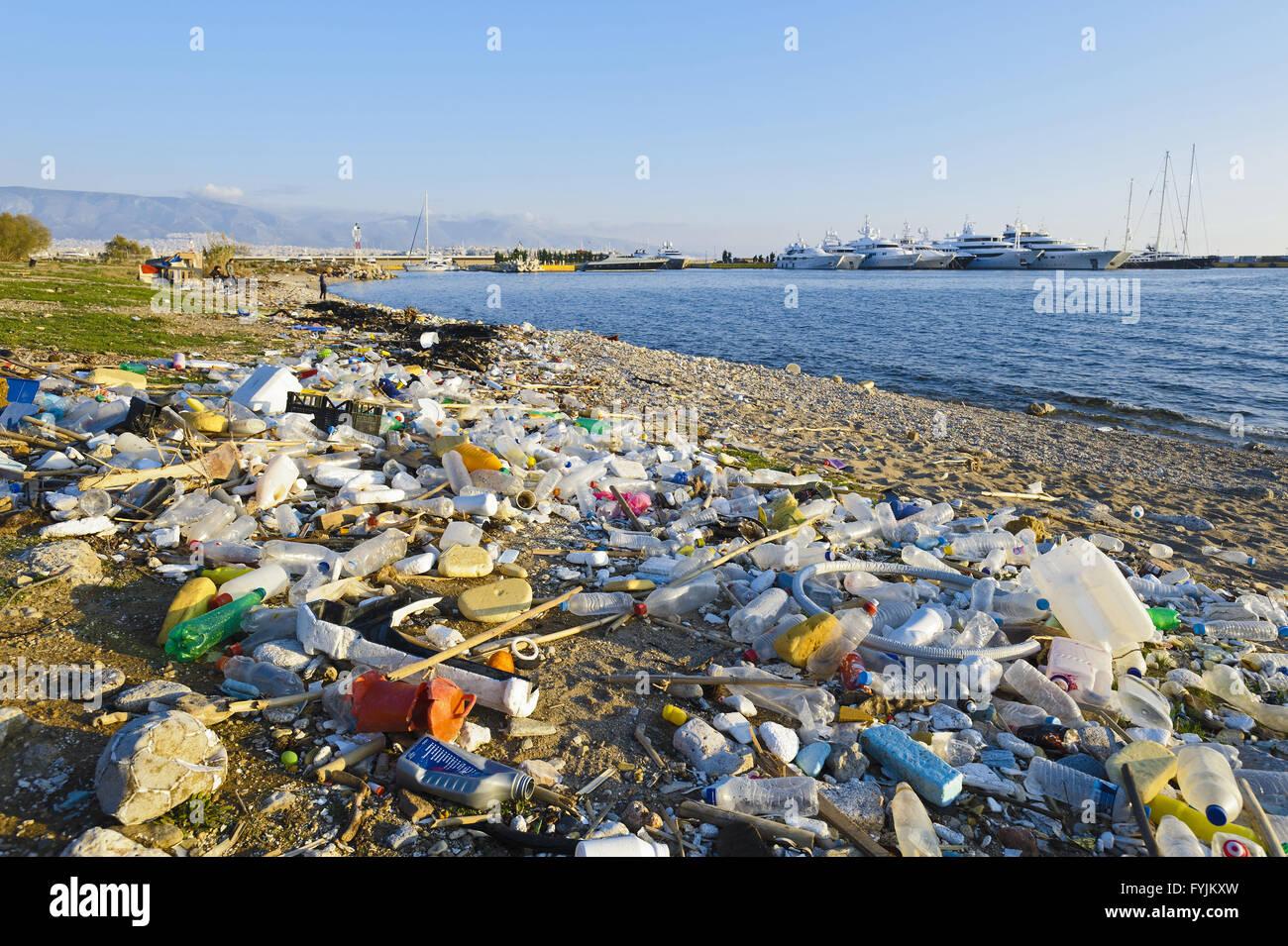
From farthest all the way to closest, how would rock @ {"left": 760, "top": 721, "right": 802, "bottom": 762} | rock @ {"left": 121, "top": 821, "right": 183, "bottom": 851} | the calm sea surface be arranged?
the calm sea surface, rock @ {"left": 760, "top": 721, "right": 802, "bottom": 762}, rock @ {"left": 121, "top": 821, "right": 183, "bottom": 851}

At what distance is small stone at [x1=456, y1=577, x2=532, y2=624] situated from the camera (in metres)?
3.34

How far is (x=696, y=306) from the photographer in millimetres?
39281

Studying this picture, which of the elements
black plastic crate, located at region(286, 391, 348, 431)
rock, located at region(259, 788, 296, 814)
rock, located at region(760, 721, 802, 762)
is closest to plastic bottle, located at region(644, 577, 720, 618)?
rock, located at region(760, 721, 802, 762)

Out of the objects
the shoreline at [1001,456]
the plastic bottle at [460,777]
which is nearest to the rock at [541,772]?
the plastic bottle at [460,777]

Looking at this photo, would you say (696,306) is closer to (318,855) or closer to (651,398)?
(651,398)

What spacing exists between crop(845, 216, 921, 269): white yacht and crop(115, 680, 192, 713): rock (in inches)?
4165

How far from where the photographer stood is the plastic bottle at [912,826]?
7.08 ft

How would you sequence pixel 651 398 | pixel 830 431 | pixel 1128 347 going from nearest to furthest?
pixel 830 431
pixel 651 398
pixel 1128 347

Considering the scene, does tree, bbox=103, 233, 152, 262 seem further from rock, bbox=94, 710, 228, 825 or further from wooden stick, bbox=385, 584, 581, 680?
rock, bbox=94, 710, 228, 825

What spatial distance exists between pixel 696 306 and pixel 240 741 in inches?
1528

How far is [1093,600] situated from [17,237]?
43595 mm

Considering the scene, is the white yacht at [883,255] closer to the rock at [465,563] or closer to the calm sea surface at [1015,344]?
the calm sea surface at [1015,344]

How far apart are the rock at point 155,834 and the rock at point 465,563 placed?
1970 mm
